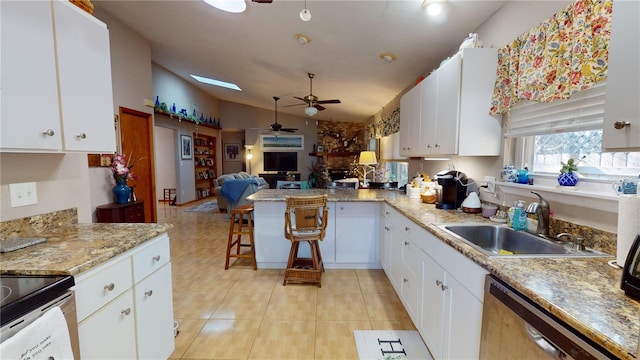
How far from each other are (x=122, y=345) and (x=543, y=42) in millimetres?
2703

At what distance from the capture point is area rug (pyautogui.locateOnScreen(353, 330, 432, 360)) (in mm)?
1798

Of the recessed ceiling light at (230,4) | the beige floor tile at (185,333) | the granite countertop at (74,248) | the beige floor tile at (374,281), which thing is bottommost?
the beige floor tile at (185,333)

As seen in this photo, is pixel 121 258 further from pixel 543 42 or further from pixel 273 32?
pixel 273 32

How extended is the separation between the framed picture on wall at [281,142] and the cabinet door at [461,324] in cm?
852

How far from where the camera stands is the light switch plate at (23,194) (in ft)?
4.26

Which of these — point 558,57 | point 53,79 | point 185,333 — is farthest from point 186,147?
point 558,57

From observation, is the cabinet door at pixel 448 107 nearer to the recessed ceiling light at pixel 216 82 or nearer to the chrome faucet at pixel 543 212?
the chrome faucet at pixel 543 212

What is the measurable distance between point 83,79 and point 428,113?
8.25 ft

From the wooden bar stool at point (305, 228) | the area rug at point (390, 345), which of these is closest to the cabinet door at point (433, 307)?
the area rug at point (390, 345)

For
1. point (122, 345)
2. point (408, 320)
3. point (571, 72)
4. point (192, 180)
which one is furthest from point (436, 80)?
point (192, 180)

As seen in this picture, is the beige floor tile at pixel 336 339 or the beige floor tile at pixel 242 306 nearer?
the beige floor tile at pixel 336 339

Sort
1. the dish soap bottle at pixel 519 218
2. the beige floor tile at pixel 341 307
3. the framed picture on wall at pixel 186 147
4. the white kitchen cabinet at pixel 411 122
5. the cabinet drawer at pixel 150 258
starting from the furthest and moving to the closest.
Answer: the framed picture on wall at pixel 186 147 → the white kitchen cabinet at pixel 411 122 → the beige floor tile at pixel 341 307 → the dish soap bottle at pixel 519 218 → the cabinet drawer at pixel 150 258

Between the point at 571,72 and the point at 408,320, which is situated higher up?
the point at 571,72

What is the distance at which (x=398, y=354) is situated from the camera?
181 cm
